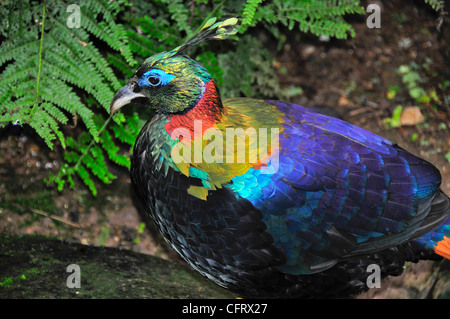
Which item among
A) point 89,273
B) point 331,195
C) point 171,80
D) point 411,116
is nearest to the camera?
point 171,80

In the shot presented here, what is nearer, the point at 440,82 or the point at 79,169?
the point at 79,169

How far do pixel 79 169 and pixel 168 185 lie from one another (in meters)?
1.08

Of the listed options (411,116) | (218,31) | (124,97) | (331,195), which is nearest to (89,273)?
(124,97)

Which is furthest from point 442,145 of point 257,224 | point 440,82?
point 257,224

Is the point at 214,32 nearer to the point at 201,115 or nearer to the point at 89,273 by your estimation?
the point at 201,115

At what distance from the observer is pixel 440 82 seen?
15.2 feet

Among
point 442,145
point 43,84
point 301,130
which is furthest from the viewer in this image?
point 442,145

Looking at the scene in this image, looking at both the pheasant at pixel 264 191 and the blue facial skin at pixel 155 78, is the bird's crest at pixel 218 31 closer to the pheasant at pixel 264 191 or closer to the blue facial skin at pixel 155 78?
the pheasant at pixel 264 191

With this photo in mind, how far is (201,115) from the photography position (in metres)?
2.80

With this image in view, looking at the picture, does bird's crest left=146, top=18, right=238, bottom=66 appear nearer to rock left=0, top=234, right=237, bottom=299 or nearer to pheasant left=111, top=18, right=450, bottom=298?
pheasant left=111, top=18, right=450, bottom=298

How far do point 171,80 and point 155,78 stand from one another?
0.09m

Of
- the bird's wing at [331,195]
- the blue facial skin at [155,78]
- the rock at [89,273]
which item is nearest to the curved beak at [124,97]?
the blue facial skin at [155,78]

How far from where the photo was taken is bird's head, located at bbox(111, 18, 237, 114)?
2725 millimetres

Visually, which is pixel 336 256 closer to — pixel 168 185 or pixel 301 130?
pixel 301 130
